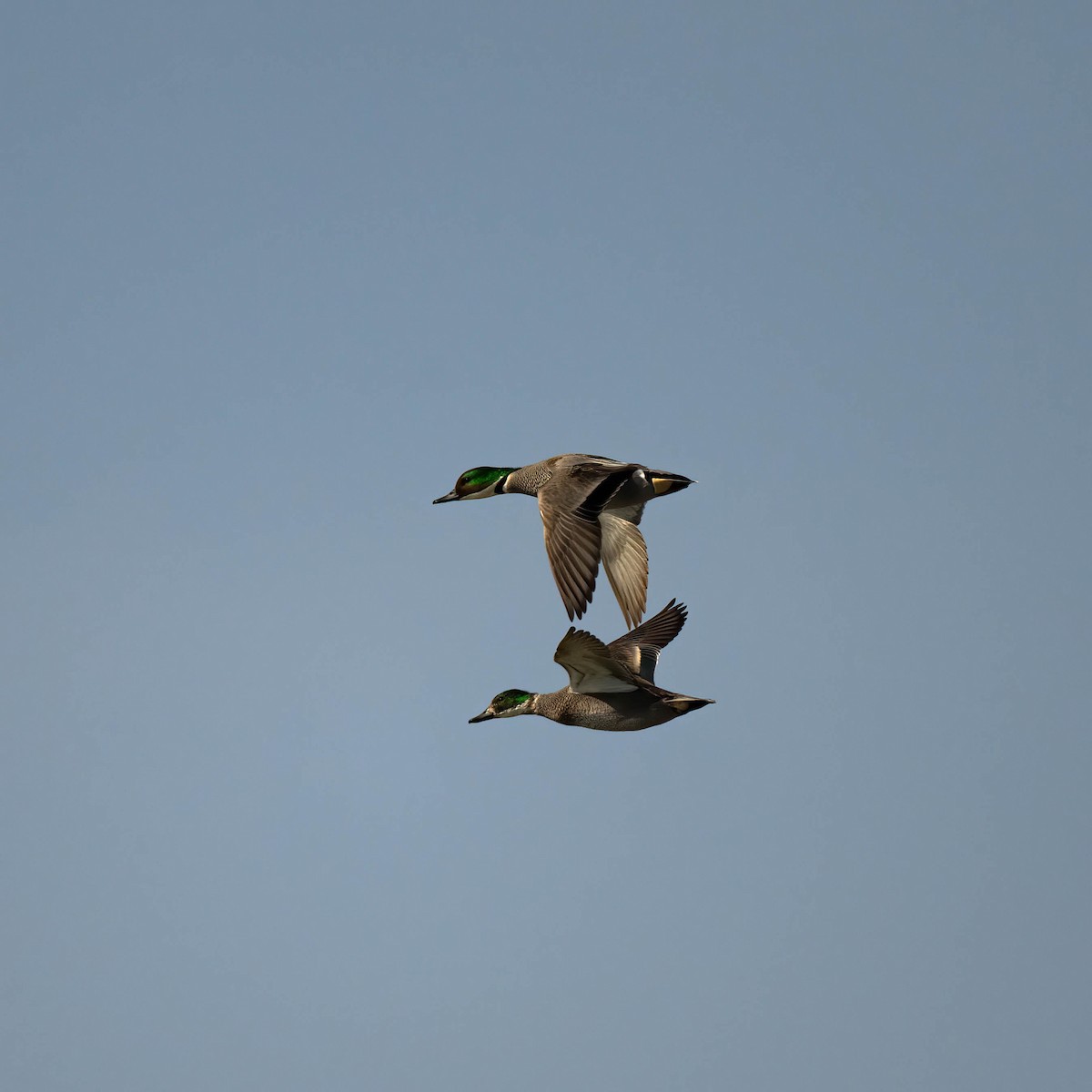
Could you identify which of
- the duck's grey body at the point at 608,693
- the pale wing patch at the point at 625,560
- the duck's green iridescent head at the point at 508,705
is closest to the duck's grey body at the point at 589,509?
the pale wing patch at the point at 625,560

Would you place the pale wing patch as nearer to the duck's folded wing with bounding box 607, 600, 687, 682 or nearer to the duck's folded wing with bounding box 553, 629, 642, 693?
the duck's folded wing with bounding box 607, 600, 687, 682

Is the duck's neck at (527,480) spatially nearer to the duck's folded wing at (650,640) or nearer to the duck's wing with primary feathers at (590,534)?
the duck's wing with primary feathers at (590,534)

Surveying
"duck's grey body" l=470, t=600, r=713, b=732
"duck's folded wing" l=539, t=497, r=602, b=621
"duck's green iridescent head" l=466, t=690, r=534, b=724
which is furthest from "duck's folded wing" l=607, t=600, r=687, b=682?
"duck's folded wing" l=539, t=497, r=602, b=621

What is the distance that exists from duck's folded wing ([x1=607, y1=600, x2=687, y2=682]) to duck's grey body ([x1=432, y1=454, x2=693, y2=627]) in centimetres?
44

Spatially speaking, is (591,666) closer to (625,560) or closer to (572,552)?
(572,552)

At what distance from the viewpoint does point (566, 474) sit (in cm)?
2386

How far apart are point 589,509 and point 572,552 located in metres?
1.03

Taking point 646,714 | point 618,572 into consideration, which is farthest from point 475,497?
point 646,714

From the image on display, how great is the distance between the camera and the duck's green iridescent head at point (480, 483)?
1031 inches

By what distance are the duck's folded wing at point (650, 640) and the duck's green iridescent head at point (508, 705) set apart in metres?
1.45

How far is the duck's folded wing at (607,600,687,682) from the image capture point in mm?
24438

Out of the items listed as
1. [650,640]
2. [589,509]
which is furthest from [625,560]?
[589,509]

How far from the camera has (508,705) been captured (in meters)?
25.2

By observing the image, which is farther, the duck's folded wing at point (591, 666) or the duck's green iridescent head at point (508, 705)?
the duck's green iridescent head at point (508, 705)
